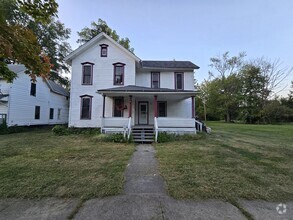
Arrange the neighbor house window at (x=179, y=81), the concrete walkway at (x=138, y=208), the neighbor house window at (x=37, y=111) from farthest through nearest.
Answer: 1. the neighbor house window at (x=37, y=111)
2. the neighbor house window at (x=179, y=81)
3. the concrete walkway at (x=138, y=208)

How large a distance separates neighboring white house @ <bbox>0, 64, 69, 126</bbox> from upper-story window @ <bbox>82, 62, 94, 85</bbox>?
3.59 meters

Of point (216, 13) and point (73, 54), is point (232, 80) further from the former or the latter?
point (73, 54)

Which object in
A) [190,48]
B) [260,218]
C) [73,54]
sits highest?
[190,48]

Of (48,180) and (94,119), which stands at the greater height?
(94,119)

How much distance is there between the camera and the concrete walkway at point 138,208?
272 cm

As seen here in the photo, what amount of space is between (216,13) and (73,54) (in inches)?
476

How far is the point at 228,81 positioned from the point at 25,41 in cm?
4068

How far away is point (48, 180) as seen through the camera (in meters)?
4.17

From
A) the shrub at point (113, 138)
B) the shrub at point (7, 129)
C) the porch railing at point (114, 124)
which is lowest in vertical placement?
the shrub at point (113, 138)

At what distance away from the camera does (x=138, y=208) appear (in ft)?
9.62

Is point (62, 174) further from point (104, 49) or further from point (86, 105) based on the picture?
point (104, 49)

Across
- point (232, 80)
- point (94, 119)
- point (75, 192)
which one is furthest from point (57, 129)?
point (232, 80)

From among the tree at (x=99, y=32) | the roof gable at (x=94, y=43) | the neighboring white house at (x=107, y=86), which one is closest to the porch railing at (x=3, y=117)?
the neighboring white house at (x=107, y=86)

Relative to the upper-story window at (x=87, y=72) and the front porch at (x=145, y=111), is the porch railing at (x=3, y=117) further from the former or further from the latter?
the front porch at (x=145, y=111)
